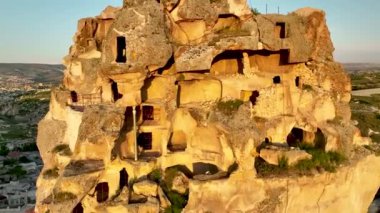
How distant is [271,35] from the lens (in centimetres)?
2009

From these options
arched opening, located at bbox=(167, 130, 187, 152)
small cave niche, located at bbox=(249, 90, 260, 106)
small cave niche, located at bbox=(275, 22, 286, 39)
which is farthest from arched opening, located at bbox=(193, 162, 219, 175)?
small cave niche, located at bbox=(275, 22, 286, 39)

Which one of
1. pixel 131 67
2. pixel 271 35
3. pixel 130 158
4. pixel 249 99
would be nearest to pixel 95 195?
pixel 130 158

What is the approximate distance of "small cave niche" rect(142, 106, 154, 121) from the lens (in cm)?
2127

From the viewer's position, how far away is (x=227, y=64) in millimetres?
21203

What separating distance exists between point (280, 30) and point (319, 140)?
5.58 m

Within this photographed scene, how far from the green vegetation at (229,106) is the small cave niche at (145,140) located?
146 inches

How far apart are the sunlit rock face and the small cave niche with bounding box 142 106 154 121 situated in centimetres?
5

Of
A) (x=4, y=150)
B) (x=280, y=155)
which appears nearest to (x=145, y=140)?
(x=280, y=155)

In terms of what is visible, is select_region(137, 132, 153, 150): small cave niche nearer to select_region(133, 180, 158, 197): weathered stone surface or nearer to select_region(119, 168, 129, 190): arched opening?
select_region(119, 168, 129, 190): arched opening

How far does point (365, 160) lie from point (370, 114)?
102 feet

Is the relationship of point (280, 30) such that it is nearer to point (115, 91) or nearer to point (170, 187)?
point (115, 91)

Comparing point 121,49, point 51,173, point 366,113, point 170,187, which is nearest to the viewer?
point 170,187

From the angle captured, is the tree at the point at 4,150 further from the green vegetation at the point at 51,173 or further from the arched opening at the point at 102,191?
the arched opening at the point at 102,191

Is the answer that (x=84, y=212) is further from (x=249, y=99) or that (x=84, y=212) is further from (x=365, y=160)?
(x=365, y=160)
